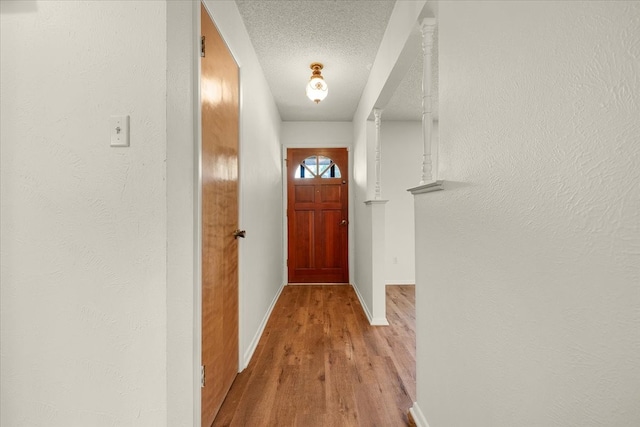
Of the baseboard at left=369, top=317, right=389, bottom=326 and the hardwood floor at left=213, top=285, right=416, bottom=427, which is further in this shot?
the baseboard at left=369, top=317, right=389, bottom=326

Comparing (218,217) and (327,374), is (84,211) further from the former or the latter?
(327,374)

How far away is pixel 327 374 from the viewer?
203cm

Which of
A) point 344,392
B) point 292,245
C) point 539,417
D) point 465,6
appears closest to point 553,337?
point 539,417

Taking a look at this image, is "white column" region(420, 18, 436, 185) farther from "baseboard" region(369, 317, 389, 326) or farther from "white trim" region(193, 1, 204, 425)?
"baseboard" region(369, 317, 389, 326)

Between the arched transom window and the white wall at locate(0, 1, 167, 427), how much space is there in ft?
11.6

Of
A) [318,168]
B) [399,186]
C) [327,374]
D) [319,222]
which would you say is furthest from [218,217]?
[399,186]

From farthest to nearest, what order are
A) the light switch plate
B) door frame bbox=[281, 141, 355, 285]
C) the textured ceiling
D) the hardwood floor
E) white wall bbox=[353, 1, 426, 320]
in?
1. door frame bbox=[281, 141, 355, 285]
2. the textured ceiling
3. white wall bbox=[353, 1, 426, 320]
4. the hardwood floor
5. the light switch plate

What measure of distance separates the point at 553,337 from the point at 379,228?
2403 mm

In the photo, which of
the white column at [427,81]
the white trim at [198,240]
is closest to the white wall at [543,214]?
the white column at [427,81]

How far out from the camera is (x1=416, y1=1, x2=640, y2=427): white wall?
529 millimetres

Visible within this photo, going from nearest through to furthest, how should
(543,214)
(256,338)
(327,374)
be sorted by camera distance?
(543,214), (327,374), (256,338)

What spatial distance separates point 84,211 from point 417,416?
1703mm

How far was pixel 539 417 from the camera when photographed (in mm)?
722

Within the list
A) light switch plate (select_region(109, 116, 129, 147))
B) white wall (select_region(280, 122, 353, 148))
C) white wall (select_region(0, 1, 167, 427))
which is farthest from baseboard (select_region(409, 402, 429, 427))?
white wall (select_region(280, 122, 353, 148))
